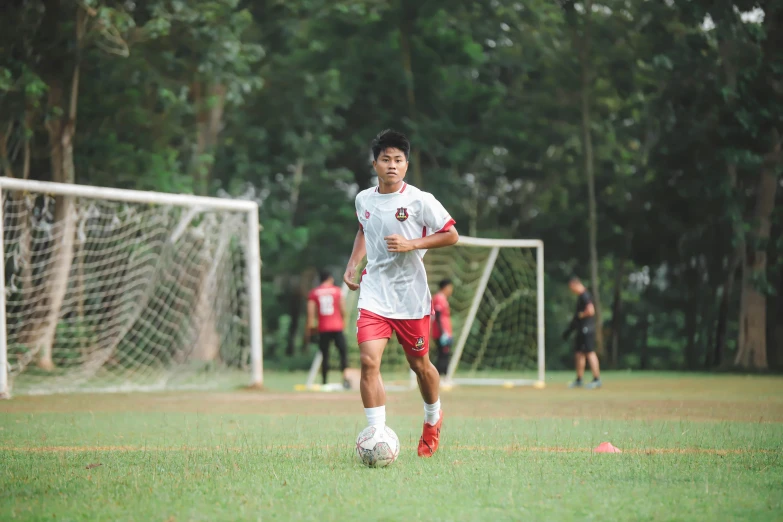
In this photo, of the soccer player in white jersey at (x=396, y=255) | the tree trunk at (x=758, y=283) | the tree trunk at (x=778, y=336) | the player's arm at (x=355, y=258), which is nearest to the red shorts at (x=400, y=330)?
the soccer player in white jersey at (x=396, y=255)

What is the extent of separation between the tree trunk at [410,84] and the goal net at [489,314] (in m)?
3.82

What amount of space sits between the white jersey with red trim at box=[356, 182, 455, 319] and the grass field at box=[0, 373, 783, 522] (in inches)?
42.4

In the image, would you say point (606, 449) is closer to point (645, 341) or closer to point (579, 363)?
point (579, 363)

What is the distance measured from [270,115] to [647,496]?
85.4ft

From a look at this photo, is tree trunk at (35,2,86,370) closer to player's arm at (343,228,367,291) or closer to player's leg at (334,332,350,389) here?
player's leg at (334,332,350,389)

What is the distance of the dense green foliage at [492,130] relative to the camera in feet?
81.0

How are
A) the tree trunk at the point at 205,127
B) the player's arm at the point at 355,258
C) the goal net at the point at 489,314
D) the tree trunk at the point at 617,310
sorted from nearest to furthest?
the player's arm at the point at 355,258 → the goal net at the point at 489,314 → the tree trunk at the point at 205,127 → the tree trunk at the point at 617,310

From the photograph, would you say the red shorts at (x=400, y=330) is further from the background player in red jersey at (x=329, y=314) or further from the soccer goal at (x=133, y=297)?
the background player in red jersey at (x=329, y=314)

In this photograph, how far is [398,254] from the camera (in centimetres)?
748

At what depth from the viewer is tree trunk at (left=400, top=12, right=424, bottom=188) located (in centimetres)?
3162

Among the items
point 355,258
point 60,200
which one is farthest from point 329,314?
point 355,258

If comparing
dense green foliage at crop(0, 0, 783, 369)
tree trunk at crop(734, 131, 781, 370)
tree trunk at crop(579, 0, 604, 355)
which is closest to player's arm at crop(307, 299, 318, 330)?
dense green foliage at crop(0, 0, 783, 369)

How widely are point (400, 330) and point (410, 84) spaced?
2488 centimetres

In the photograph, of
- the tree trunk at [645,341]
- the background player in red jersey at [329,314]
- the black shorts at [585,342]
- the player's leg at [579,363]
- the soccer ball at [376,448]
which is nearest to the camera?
the soccer ball at [376,448]
